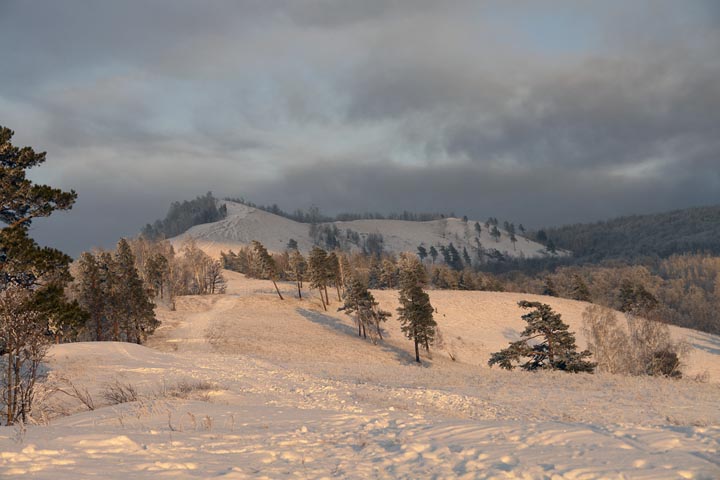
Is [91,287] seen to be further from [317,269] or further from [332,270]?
[332,270]

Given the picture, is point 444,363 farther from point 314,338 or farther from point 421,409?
point 421,409

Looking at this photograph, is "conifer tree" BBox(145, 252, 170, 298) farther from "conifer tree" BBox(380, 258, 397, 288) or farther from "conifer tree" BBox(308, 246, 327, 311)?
"conifer tree" BBox(380, 258, 397, 288)

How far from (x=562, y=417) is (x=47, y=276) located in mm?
21835

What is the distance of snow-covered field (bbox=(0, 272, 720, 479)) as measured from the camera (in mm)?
7348

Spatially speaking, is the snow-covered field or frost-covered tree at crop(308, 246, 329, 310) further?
frost-covered tree at crop(308, 246, 329, 310)

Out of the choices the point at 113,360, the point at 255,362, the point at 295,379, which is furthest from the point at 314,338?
the point at 295,379

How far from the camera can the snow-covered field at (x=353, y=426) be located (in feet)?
24.1

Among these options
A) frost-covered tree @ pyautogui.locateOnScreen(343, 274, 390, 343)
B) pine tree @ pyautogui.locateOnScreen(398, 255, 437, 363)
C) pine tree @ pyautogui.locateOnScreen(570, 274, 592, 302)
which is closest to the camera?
pine tree @ pyautogui.locateOnScreen(398, 255, 437, 363)

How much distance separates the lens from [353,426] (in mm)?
11352

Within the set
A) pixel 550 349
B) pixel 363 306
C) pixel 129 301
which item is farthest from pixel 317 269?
pixel 550 349

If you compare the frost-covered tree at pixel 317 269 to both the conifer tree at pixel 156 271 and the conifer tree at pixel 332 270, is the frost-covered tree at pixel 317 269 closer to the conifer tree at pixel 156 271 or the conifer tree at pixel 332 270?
the conifer tree at pixel 332 270

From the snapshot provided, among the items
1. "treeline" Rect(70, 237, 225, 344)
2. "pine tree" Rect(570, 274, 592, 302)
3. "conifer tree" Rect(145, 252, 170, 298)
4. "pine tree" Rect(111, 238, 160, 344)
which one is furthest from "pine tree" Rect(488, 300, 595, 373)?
"pine tree" Rect(570, 274, 592, 302)

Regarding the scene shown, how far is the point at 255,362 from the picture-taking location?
114 feet

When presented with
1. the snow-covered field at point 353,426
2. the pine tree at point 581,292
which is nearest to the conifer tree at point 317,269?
the snow-covered field at point 353,426
